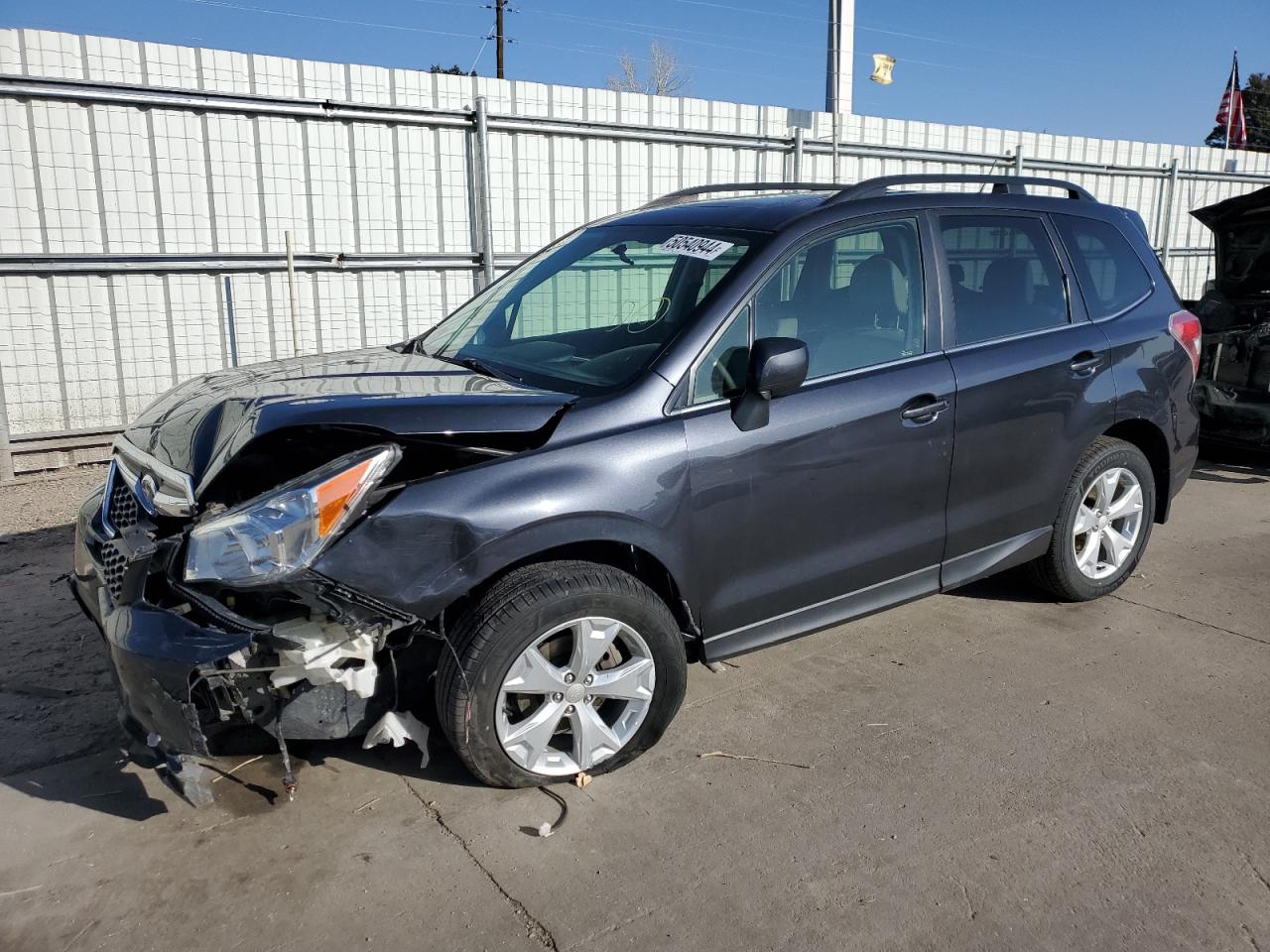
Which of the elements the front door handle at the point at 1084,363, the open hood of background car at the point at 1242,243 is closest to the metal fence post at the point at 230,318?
the front door handle at the point at 1084,363

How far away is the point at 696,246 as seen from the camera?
12.3 feet

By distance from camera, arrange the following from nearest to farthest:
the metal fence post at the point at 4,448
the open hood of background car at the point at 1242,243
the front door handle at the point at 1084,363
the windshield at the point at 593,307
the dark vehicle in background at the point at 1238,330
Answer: the windshield at the point at 593,307 < the front door handle at the point at 1084,363 < the metal fence post at the point at 4,448 < the dark vehicle in background at the point at 1238,330 < the open hood of background car at the point at 1242,243

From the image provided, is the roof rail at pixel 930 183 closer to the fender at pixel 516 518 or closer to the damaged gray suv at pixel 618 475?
the damaged gray suv at pixel 618 475

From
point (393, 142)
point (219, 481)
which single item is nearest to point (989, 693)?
point (219, 481)

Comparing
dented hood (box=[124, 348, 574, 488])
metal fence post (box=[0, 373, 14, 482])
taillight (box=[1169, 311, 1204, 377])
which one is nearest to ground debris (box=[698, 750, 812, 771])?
dented hood (box=[124, 348, 574, 488])

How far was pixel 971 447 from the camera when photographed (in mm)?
3918

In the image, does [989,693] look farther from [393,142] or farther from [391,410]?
[393,142]

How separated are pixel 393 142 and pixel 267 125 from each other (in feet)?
3.25

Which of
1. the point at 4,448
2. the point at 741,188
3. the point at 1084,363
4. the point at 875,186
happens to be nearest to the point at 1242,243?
the point at 1084,363

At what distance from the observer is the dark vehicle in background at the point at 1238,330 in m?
7.05

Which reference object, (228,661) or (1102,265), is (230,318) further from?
(1102,265)

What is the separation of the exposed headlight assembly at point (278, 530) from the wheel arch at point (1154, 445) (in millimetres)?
3547

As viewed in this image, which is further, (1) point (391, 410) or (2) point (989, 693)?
(2) point (989, 693)

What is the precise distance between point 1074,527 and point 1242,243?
4.49 meters
